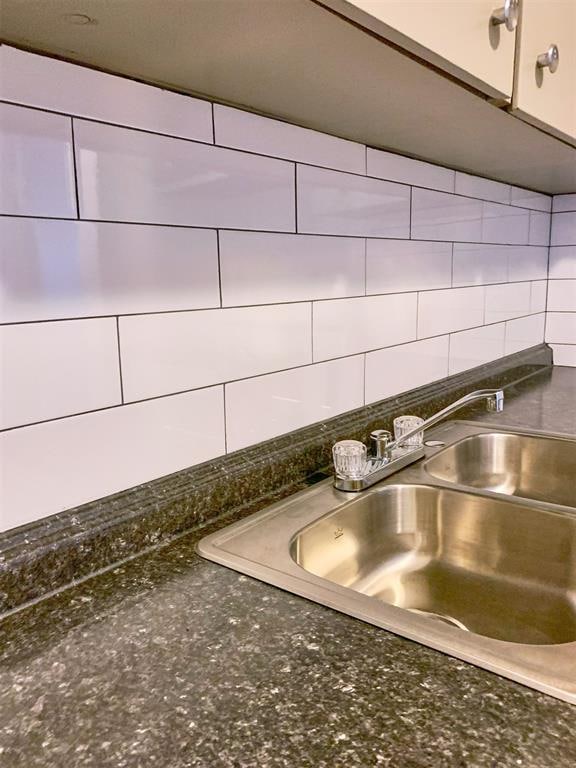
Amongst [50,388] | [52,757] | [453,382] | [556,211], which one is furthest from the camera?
[556,211]

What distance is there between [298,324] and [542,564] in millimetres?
505

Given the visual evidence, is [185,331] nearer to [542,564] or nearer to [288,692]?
[288,692]

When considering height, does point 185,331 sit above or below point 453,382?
above

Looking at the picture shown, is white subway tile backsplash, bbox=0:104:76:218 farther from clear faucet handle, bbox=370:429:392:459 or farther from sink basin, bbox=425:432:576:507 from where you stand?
sink basin, bbox=425:432:576:507

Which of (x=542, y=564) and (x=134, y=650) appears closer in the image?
(x=134, y=650)

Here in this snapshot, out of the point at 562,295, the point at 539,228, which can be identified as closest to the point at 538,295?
the point at 562,295

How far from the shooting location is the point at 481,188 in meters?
1.46

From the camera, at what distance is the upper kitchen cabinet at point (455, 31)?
19.5 inches

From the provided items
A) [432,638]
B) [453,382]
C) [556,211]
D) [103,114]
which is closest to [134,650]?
[432,638]

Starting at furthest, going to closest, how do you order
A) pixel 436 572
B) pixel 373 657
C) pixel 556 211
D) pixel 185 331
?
pixel 556 211
pixel 436 572
pixel 185 331
pixel 373 657

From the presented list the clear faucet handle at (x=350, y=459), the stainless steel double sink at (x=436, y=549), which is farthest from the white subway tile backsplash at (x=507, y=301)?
the clear faucet handle at (x=350, y=459)

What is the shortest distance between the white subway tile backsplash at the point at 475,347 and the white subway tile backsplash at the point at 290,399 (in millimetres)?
429

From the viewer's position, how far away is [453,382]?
4.58 feet

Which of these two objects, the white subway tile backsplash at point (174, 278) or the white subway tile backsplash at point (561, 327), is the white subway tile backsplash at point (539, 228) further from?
the white subway tile backsplash at point (174, 278)
